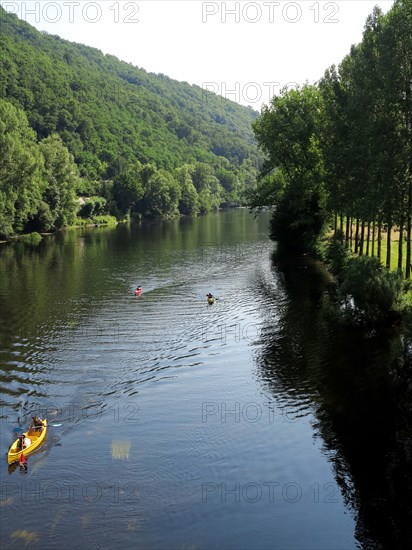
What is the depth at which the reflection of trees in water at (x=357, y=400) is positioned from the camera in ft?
65.6

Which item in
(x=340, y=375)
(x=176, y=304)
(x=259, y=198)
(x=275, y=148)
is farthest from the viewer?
(x=259, y=198)

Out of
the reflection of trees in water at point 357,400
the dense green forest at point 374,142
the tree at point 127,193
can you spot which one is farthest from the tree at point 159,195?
the reflection of trees in water at point 357,400

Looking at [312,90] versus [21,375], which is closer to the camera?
[21,375]

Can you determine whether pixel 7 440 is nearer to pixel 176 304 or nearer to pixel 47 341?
pixel 47 341

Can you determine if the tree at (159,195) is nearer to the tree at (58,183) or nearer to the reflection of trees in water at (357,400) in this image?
the tree at (58,183)

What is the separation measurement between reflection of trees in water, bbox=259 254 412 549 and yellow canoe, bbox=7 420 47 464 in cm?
1190

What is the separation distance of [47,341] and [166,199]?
5729 inches

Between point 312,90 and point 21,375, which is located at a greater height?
point 312,90

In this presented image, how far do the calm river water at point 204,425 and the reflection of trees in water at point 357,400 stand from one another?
0.27ft

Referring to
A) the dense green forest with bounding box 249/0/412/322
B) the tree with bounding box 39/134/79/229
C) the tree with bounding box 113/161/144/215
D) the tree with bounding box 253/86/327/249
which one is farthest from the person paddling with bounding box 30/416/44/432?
the tree with bounding box 113/161/144/215

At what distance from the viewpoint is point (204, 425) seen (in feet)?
87.9

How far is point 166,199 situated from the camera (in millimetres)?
182000

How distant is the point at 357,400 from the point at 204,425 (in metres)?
7.94

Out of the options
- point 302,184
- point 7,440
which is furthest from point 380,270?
point 302,184
